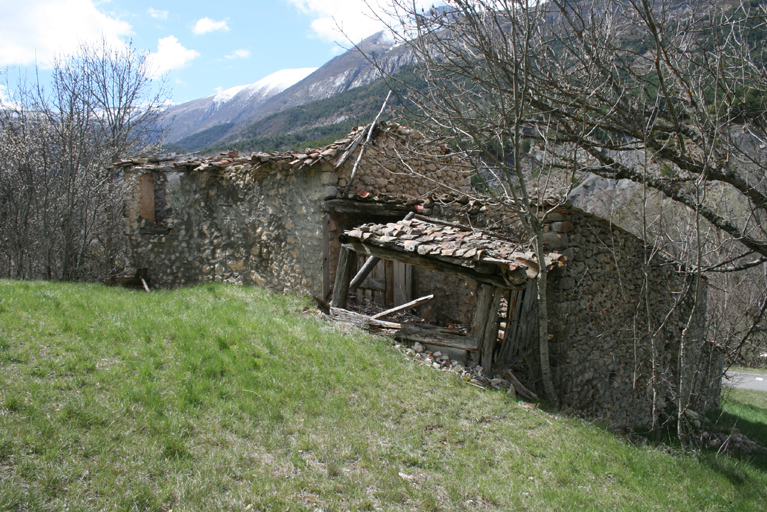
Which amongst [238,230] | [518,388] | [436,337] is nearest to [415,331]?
[436,337]

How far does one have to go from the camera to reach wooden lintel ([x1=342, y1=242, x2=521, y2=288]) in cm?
581

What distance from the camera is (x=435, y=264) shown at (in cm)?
624

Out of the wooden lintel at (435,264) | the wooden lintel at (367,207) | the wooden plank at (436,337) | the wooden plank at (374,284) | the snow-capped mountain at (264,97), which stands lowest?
the wooden plank at (436,337)

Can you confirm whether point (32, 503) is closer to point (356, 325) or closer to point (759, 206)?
point (356, 325)

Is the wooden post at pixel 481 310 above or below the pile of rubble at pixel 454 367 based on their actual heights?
above

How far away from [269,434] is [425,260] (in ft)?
10.5

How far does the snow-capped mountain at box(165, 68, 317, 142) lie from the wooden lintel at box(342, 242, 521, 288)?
249ft

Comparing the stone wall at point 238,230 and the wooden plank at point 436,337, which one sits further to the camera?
the stone wall at point 238,230

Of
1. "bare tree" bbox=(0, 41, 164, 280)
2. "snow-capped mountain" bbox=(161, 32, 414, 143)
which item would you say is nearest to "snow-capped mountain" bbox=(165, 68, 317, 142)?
"snow-capped mountain" bbox=(161, 32, 414, 143)

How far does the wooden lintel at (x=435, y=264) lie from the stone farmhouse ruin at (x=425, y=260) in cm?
2

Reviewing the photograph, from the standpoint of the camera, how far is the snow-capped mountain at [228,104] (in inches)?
3169

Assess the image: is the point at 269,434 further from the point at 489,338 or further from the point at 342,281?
the point at 342,281

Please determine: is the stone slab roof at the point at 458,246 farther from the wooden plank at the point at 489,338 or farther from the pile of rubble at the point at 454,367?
the pile of rubble at the point at 454,367

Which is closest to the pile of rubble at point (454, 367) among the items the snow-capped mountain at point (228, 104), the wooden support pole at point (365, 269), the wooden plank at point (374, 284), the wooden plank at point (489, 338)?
the wooden plank at point (489, 338)
